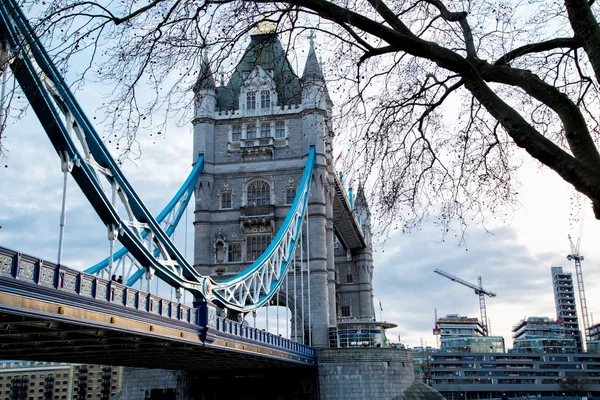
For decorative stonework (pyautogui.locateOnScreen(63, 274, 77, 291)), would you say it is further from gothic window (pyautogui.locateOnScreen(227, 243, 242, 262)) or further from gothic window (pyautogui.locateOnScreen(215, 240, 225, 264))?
gothic window (pyautogui.locateOnScreen(227, 243, 242, 262))

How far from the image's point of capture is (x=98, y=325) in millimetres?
13844

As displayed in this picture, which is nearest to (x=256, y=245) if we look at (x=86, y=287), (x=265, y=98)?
(x=265, y=98)

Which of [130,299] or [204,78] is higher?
[204,78]

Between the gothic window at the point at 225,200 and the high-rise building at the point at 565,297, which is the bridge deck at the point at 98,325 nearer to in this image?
the gothic window at the point at 225,200

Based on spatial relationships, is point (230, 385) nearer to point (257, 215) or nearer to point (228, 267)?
point (228, 267)

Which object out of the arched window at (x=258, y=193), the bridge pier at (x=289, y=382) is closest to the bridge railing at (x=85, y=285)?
the bridge pier at (x=289, y=382)

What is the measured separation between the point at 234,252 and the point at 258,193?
367cm

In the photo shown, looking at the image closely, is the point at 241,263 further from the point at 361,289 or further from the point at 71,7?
the point at 71,7

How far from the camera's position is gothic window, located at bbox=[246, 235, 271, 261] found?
39.0 meters

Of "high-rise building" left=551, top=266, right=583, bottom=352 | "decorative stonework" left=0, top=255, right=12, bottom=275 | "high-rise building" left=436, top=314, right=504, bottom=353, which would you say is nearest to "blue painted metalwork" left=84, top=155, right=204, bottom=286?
"decorative stonework" left=0, top=255, right=12, bottom=275

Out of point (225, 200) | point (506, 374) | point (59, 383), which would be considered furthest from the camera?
point (59, 383)

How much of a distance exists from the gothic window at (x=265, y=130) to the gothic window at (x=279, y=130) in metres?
0.42

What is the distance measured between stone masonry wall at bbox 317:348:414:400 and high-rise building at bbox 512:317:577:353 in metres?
75.2

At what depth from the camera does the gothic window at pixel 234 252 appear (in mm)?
38938
